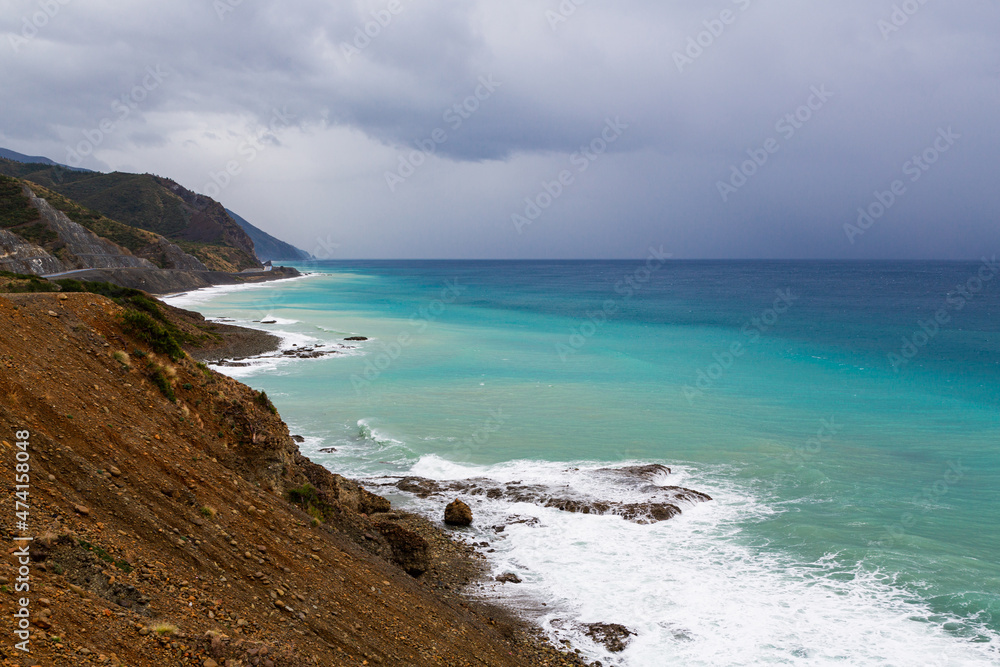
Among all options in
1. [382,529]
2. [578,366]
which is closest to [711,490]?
[382,529]

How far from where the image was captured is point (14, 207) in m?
85.9

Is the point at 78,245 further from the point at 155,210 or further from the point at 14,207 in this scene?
the point at 155,210

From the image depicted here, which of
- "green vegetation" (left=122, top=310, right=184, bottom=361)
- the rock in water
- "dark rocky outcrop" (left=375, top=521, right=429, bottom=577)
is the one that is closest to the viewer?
"dark rocky outcrop" (left=375, top=521, right=429, bottom=577)

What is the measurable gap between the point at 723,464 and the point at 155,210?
→ 638 ft

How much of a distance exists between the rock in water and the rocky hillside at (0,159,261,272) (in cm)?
15480

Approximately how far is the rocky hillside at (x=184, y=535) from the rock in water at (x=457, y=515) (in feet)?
4.19

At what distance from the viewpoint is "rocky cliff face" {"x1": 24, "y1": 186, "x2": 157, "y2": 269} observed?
84.1m

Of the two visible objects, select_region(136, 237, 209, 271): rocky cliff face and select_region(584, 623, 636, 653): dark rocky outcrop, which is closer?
select_region(584, 623, 636, 653): dark rocky outcrop

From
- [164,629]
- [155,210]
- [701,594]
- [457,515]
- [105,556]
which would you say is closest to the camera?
[164,629]

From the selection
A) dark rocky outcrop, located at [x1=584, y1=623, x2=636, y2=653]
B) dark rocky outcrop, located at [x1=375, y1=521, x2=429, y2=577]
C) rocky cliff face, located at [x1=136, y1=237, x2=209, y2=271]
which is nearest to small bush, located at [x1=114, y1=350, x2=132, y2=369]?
dark rocky outcrop, located at [x1=375, y1=521, x2=429, y2=577]

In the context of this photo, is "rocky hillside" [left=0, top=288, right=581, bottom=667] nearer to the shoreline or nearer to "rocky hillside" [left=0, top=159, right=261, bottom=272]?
the shoreline

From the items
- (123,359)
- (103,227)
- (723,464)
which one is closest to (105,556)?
(123,359)

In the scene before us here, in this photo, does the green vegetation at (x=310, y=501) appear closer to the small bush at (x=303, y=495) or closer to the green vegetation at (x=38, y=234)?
the small bush at (x=303, y=495)

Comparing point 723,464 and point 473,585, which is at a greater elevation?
point 723,464
